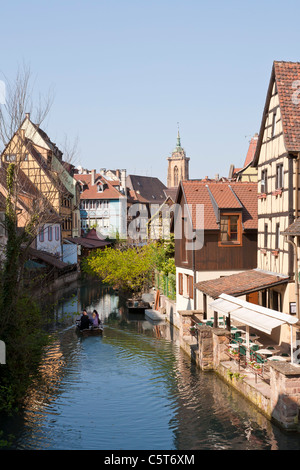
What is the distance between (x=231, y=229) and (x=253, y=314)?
11.5 metres

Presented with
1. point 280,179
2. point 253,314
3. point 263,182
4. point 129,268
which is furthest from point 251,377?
point 129,268

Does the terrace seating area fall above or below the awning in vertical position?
below

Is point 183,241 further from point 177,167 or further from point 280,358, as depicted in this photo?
point 177,167

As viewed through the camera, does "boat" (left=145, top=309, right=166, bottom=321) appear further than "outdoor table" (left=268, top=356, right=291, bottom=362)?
Yes

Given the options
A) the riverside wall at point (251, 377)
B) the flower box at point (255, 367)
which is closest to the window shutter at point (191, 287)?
the riverside wall at point (251, 377)

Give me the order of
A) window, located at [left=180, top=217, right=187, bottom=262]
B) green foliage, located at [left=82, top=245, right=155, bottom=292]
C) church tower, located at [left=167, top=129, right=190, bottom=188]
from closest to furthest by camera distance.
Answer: window, located at [left=180, top=217, right=187, bottom=262] → green foliage, located at [left=82, top=245, right=155, bottom=292] → church tower, located at [left=167, top=129, right=190, bottom=188]

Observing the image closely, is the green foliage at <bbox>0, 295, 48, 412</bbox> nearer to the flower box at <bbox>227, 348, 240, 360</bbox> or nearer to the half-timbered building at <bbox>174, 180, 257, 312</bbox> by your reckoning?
the flower box at <bbox>227, 348, 240, 360</bbox>

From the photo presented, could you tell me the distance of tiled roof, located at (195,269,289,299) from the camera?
772 inches

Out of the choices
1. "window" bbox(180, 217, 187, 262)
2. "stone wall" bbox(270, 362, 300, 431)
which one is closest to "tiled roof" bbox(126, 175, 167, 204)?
"window" bbox(180, 217, 187, 262)

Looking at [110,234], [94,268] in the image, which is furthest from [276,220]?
[110,234]

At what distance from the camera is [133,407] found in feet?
50.0

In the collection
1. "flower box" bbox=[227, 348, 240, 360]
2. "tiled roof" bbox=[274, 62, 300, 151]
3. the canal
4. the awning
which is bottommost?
the canal

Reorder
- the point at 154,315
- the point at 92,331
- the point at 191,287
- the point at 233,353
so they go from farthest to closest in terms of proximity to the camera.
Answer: the point at 154,315 → the point at 191,287 → the point at 92,331 → the point at 233,353

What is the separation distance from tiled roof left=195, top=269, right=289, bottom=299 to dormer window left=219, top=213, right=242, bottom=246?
12.2 feet
